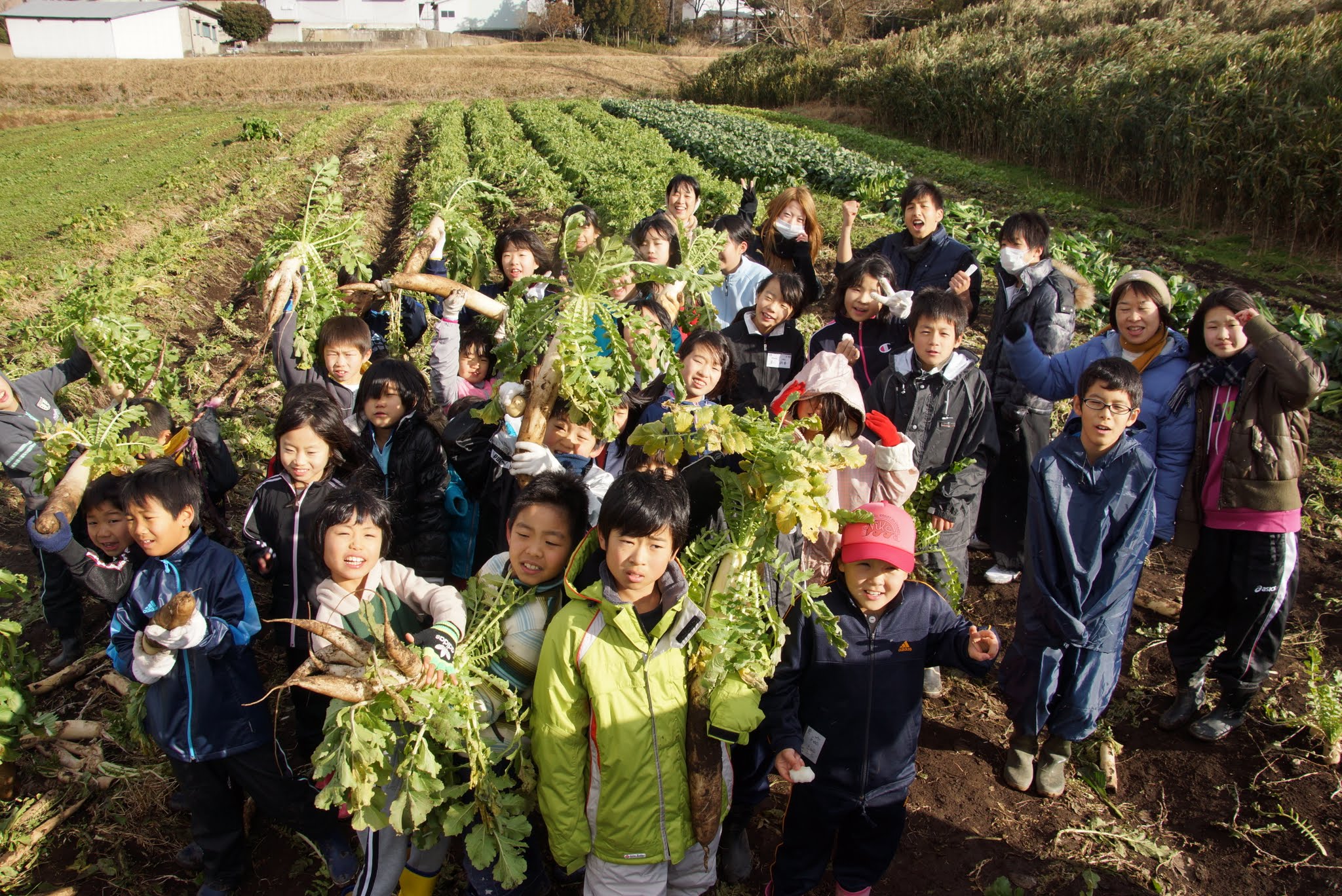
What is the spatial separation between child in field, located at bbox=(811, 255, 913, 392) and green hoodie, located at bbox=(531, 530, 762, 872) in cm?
239

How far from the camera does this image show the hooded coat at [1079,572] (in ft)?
10.6

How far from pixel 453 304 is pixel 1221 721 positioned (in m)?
4.27

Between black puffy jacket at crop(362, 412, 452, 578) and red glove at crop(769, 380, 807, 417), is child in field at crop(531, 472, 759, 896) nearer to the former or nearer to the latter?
red glove at crop(769, 380, 807, 417)

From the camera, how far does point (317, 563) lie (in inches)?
133

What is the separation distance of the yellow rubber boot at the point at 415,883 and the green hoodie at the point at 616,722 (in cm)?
65

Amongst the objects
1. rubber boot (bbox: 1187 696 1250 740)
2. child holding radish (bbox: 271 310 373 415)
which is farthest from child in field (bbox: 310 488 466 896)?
rubber boot (bbox: 1187 696 1250 740)

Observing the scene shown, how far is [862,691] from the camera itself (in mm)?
2812

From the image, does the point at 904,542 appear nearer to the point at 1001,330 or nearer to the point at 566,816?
the point at 566,816

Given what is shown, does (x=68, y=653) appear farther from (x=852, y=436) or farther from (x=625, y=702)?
(x=852, y=436)

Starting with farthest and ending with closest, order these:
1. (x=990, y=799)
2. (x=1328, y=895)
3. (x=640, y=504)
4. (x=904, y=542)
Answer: (x=990, y=799)
(x=1328, y=895)
(x=904, y=542)
(x=640, y=504)

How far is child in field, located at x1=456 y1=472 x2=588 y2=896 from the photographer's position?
2783 millimetres

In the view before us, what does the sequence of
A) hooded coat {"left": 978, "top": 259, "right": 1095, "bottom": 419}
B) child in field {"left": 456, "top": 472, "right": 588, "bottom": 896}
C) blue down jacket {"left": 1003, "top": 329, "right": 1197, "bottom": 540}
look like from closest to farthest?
child in field {"left": 456, "top": 472, "right": 588, "bottom": 896}
blue down jacket {"left": 1003, "top": 329, "right": 1197, "bottom": 540}
hooded coat {"left": 978, "top": 259, "right": 1095, "bottom": 419}

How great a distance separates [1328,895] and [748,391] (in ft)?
11.0

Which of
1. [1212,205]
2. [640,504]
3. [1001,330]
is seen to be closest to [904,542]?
[640,504]
